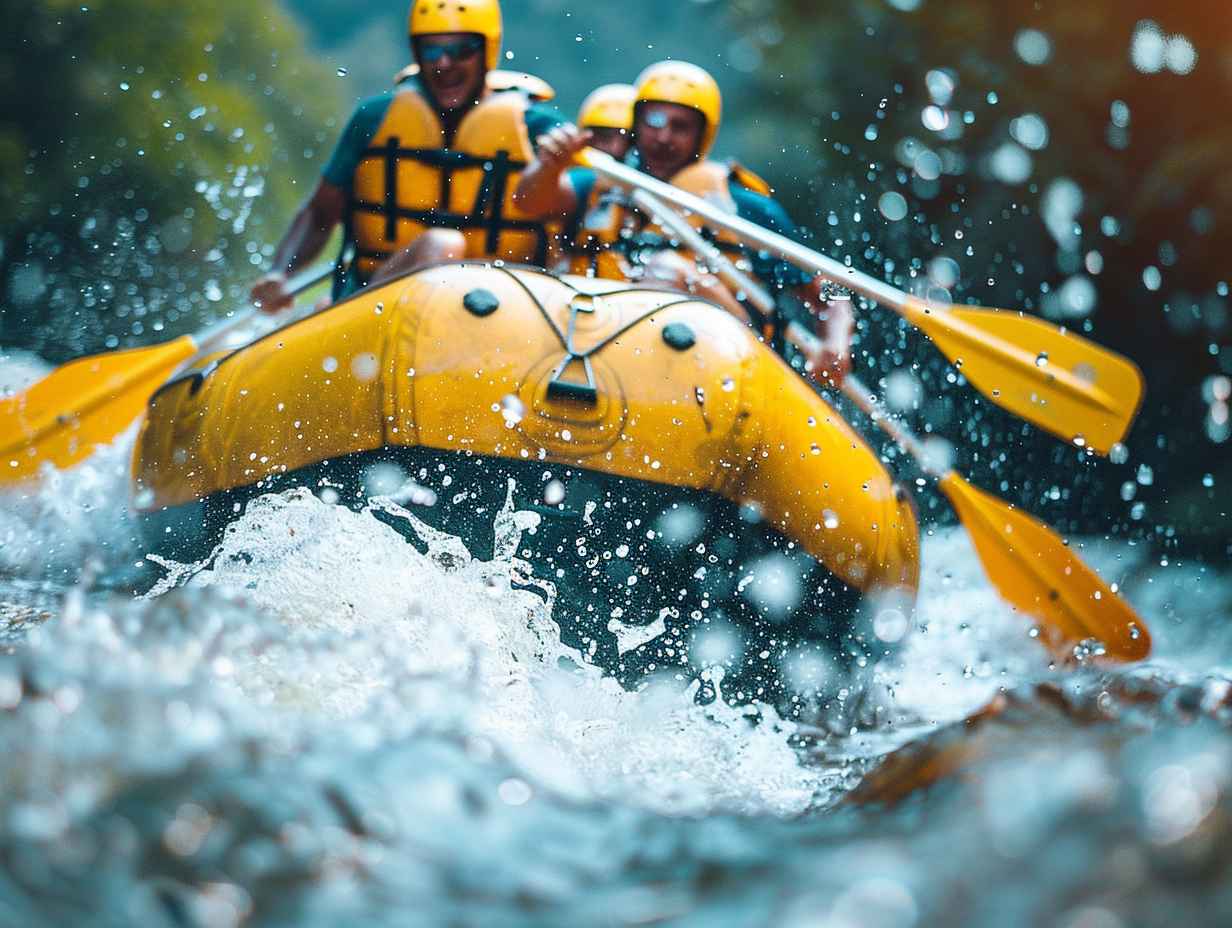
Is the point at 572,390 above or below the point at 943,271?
above

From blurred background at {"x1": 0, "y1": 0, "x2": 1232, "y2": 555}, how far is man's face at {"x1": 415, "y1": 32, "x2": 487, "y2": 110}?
0.68 metres

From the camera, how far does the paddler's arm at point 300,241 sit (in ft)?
9.75

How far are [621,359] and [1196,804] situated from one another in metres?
1.37

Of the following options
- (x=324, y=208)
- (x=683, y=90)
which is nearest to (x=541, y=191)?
(x=324, y=208)

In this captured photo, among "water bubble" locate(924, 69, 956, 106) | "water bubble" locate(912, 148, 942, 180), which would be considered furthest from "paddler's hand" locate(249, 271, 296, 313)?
"water bubble" locate(924, 69, 956, 106)

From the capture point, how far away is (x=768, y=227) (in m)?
3.17

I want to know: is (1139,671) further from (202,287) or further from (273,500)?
(202,287)

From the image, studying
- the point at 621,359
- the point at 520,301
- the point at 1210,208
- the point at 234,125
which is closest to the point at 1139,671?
the point at 621,359

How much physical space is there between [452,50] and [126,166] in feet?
17.9

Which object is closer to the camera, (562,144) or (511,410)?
(511,410)

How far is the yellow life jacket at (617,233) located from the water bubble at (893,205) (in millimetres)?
3536

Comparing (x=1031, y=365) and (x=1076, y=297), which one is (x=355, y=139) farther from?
(x=1076, y=297)

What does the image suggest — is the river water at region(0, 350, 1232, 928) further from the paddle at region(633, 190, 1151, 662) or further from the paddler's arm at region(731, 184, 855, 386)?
the paddler's arm at region(731, 184, 855, 386)

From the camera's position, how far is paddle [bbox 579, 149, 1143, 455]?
2668 mm
